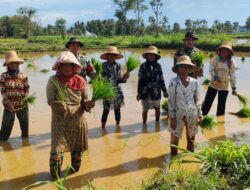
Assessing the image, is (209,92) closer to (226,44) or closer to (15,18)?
(226,44)

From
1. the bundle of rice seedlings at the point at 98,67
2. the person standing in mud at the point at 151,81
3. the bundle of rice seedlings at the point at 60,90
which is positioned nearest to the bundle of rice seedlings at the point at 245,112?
the person standing in mud at the point at 151,81

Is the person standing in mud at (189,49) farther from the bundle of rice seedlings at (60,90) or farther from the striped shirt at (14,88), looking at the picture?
the bundle of rice seedlings at (60,90)

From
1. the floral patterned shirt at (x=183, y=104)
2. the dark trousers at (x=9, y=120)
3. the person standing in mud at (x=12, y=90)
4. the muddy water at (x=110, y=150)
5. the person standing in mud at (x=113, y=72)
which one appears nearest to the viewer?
the muddy water at (x=110, y=150)

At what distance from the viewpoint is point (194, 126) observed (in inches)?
221

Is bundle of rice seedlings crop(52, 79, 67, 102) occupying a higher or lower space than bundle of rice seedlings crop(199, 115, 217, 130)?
higher

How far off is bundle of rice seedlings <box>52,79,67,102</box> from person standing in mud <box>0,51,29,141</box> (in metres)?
1.76

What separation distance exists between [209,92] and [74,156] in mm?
3839

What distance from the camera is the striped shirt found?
6.43 meters

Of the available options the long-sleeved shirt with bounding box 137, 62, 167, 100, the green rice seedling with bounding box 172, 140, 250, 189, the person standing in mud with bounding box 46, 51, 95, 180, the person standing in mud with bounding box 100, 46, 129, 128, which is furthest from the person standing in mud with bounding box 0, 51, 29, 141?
the green rice seedling with bounding box 172, 140, 250, 189

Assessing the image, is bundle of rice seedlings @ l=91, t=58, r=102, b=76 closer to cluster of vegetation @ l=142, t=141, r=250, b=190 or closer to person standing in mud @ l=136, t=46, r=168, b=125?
person standing in mud @ l=136, t=46, r=168, b=125

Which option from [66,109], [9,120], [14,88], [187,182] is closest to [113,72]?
[14,88]

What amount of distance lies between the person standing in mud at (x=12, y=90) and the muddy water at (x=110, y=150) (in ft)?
1.25

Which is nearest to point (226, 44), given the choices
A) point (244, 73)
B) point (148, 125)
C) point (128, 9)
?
point (148, 125)

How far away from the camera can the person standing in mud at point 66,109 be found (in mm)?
4816
